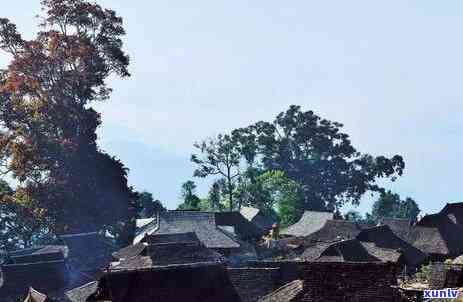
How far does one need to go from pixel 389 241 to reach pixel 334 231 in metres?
9.97

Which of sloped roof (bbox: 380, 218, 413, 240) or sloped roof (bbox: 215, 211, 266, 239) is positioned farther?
sloped roof (bbox: 215, 211, 266, 239)

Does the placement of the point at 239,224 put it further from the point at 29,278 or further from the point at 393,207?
the point at 393,207

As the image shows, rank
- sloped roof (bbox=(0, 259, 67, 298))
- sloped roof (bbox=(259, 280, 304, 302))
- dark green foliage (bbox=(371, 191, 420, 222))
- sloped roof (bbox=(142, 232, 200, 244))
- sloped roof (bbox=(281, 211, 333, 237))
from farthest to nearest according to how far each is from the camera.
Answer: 1. dark green foliage (bbox=(371, 191, 420, 222))
2. sloped roof (bbox=(281, 211, 333, 237))
3. sloped roof (bbox=(142, 232, 200, 244))
4. sloped roof (bbox=(0, 259, 67, 298))
5. sloped roof (bbox=(259, 280, 304, 302))

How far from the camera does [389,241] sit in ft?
210

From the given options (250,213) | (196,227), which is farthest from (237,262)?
(250,213)

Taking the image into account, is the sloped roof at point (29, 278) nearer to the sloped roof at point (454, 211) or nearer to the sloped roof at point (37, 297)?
the sloped roof at point (37, 297)

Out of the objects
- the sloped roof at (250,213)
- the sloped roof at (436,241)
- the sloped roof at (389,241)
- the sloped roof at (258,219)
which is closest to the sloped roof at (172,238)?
the sloped roof at (389,241)

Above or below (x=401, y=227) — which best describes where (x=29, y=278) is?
below

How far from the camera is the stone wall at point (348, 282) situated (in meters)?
21.0

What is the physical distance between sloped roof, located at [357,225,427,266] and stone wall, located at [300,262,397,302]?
41.7 meters

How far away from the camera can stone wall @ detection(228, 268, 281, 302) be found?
33.4 metres

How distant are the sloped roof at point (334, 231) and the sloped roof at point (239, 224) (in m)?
11.3

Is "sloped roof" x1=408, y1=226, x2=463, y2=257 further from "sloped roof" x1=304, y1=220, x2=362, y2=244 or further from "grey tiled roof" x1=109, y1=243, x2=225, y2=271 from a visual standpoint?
"grey tiled roof" x1=109, y1=243, x2=225, y2=271

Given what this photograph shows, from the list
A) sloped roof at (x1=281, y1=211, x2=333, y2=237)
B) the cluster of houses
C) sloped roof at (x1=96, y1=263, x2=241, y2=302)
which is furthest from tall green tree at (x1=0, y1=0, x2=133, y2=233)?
sloped roof at (x1=96, y1=263, x2=241, y2=302)
